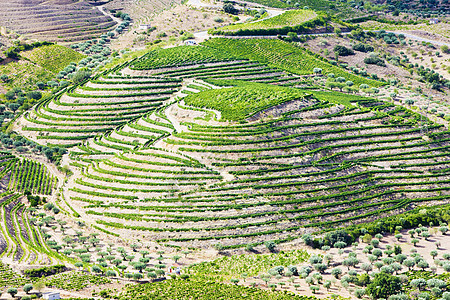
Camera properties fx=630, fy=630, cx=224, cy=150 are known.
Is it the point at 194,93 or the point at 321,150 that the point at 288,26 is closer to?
the point at 194,93

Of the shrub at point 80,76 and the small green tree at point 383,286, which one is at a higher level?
the shrub at point 80,76

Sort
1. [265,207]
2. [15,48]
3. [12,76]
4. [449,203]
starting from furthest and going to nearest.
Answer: [15,48] → [12,76] → [449,203] → [265,207]

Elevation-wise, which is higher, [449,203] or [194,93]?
[194,93]

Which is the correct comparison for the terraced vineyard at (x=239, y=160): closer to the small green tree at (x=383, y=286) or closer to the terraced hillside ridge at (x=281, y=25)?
the small green tree at (x=383, y=286)

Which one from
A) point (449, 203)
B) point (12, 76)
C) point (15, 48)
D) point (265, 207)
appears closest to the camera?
point (265, 207)

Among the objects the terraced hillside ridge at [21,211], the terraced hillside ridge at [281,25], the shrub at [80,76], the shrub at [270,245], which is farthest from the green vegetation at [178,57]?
the shrub at [270,245]

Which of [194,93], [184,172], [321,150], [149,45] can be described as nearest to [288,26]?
[149,45]

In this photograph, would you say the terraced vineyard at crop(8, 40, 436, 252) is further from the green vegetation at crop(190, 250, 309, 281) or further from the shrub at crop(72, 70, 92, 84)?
the shrub at crop(72, 70, 92, 84)
